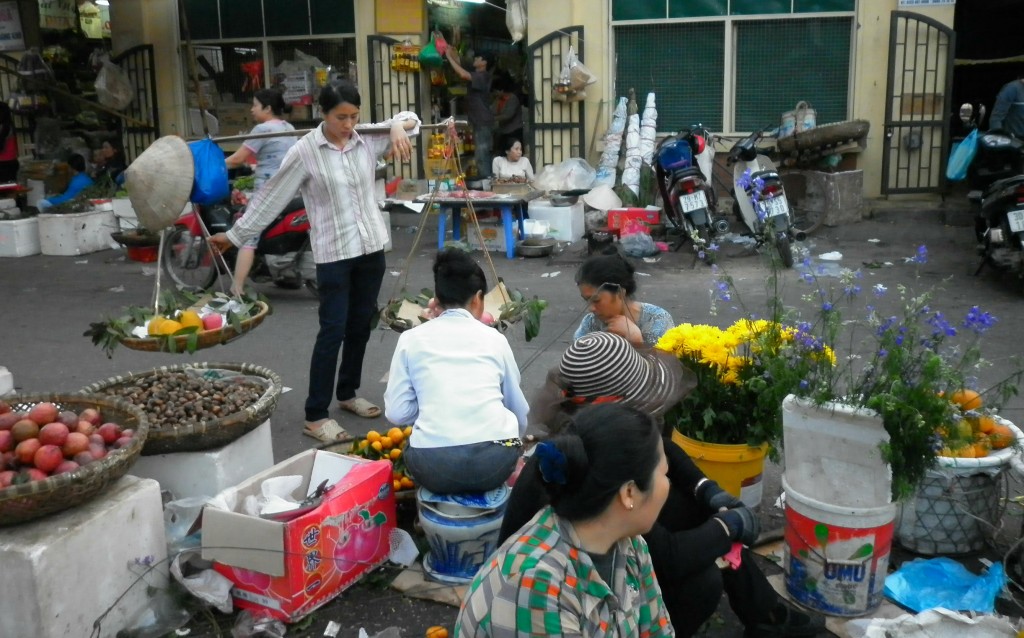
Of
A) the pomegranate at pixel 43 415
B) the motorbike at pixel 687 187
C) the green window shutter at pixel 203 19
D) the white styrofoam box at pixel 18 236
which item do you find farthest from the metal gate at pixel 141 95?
the pomegranate at pixel 43 415

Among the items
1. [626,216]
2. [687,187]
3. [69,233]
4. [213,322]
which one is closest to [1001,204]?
[687,187]

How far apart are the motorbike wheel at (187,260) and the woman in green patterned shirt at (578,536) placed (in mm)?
6780

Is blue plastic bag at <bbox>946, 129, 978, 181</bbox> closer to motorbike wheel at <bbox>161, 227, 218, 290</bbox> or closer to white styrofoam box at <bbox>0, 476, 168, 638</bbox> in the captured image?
motorbike wheel at <bbox>161, 227, 218, 290</bbox>

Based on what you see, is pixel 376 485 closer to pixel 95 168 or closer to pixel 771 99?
pixel 771 99

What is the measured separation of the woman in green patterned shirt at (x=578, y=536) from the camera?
206cm

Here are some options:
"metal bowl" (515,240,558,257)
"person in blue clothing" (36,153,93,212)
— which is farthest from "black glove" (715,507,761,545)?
"person in blue clothing" (36,153,93,212)

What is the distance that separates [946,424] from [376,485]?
1985mm

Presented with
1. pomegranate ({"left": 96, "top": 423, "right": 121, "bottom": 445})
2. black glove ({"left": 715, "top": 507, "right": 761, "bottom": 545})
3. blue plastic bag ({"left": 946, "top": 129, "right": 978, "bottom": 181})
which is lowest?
black glove ({"left": 715, "top": 507, "right": 761, "bottom": 545})

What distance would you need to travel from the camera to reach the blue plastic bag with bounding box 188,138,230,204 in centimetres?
479

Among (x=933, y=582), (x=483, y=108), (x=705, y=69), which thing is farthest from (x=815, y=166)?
(x=933, y=582)

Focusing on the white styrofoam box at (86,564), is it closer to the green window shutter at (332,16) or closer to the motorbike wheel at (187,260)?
the motorbike wheel at (187,260)

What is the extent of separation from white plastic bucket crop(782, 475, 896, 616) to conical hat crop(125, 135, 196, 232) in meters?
3.02

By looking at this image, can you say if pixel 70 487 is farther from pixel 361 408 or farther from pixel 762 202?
pixel 762 202

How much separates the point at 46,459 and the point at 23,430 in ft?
0.66
